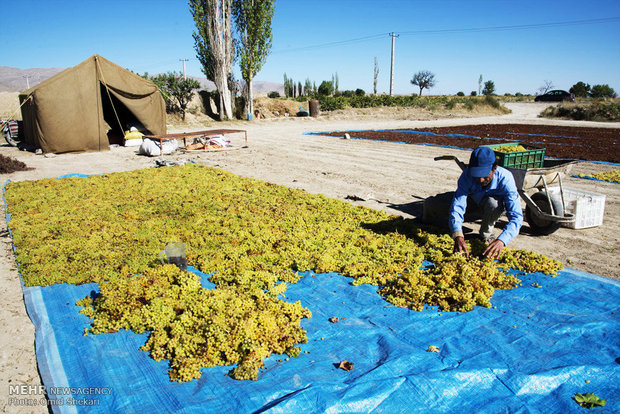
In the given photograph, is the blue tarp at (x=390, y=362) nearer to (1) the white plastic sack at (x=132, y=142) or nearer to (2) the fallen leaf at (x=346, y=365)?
(2) the fallen leaf at (x=346, y=365)

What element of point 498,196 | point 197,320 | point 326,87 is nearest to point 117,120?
point 197,320

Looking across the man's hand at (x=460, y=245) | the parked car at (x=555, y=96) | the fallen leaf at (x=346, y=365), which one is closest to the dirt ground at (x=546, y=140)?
the man's hand at (x=460, y=245)

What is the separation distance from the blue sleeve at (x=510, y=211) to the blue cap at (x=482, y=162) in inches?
16.9

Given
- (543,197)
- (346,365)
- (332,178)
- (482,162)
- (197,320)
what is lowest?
(346,365)

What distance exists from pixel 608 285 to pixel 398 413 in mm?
3314

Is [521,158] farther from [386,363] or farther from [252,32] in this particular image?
[252,32]

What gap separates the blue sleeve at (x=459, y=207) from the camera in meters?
5.15

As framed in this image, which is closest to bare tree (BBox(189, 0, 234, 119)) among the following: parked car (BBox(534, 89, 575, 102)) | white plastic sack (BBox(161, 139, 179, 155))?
white plastic sack (BBox(161, 139, 179, 155))

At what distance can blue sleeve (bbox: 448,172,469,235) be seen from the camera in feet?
16.9

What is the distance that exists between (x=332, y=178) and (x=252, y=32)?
25458 millimetres

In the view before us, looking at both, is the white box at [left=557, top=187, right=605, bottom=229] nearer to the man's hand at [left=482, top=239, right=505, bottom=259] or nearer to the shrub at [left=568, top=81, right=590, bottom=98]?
the man's hand at [left=482, top=239, right=505, bottom=259]

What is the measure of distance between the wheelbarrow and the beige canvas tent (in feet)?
50.1

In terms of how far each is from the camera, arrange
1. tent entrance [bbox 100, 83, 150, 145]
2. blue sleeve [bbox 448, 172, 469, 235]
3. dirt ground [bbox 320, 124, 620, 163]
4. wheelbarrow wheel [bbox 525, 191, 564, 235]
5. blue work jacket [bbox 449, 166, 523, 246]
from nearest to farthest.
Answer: blue work jacket [bbox 449, 166, 523, 246] < blue sleeve [bbox 448, 172, 469, 235] < wheelbarrow wheel [bbox 525, 191, 564, 235] < dirt ground [bbox 320, 124, 620, 163] < tent entrance [bbox 100, 83, 150, 145]

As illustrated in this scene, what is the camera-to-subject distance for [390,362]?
10.8 ft
